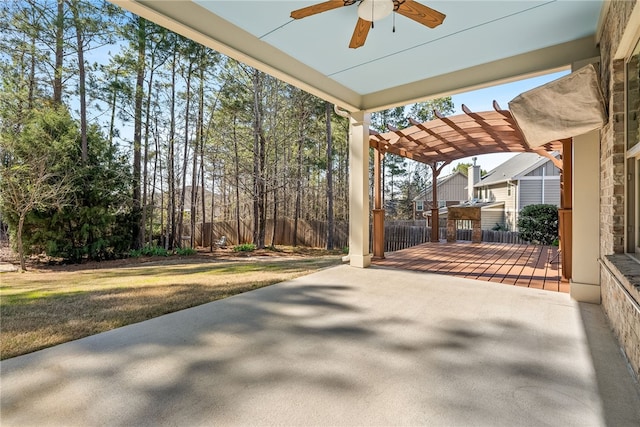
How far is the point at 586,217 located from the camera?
10.6ft

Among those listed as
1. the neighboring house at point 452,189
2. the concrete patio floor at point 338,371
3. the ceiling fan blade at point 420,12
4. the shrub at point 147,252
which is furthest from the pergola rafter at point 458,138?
the neighboring house at point 452,189

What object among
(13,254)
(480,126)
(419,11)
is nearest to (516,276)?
(480,126)

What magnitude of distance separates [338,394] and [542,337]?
1860 millimetres

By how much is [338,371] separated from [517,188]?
15446 mm

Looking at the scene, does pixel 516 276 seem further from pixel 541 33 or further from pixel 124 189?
pixel 124 189

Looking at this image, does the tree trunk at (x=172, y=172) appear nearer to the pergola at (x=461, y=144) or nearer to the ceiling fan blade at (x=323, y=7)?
the pergola at (x=461, y=144)

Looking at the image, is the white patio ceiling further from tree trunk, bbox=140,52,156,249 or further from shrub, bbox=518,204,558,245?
tree trunk, bbox=140,52,156,249

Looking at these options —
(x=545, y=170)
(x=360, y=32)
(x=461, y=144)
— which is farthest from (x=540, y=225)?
(x=360, y=32)

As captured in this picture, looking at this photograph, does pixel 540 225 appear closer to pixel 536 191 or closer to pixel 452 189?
pixel 536 191

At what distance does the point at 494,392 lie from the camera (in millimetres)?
1701

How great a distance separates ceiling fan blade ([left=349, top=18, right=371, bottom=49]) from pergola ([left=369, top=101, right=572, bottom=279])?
238 centimetres

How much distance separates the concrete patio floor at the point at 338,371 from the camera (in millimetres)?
1519

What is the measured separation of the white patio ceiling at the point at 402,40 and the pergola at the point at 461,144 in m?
0.71

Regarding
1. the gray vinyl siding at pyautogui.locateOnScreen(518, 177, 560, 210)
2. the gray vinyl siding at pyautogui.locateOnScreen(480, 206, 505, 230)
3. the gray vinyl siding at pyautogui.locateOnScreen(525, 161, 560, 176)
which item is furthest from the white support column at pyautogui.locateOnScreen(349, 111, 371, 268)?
the gray vinyl siding at pyautogui.locateOnScreen(480, 206, 505, 230)
